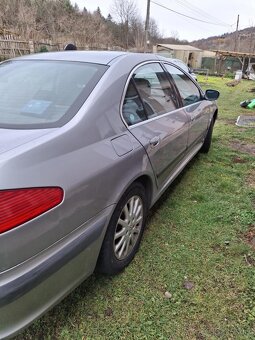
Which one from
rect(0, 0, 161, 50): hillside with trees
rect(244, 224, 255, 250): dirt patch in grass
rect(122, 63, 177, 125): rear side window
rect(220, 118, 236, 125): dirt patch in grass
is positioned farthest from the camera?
rect(0, 0, 161, 50): hillside with trees

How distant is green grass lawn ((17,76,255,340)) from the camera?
187 centimetres

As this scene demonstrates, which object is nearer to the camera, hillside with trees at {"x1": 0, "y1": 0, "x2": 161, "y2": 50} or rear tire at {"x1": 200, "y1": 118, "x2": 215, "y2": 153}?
rear tire at {"x1": 200, "y1": 118, "x2": 215, "y2": 153}

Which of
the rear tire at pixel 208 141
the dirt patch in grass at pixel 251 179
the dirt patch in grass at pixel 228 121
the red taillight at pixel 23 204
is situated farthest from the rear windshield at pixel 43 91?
the dirt patch in grass at pixel 228 121

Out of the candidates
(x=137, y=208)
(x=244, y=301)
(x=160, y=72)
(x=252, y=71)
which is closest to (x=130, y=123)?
(x=137, y=208)

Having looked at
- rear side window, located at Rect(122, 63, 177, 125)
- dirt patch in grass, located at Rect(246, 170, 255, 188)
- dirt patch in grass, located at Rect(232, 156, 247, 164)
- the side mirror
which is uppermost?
rear side window, located at Rect(122, 63, 177, 125)

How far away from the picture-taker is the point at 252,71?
96.8 feet

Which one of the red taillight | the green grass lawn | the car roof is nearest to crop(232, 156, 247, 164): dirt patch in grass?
the green grass lawn

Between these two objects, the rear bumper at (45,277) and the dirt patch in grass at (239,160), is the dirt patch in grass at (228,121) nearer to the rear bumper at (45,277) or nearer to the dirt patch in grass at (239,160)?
the dirt patch in grass at (239,160)

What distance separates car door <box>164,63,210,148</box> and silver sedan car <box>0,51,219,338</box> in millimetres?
549

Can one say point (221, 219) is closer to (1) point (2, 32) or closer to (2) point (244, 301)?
(2) point (244, 301)

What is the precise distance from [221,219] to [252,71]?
30298 millimetres

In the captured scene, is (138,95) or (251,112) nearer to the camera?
(138,95)

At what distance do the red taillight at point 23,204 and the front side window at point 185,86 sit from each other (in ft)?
7.68

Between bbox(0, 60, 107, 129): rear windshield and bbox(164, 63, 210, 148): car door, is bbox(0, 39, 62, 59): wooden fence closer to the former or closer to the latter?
bbox(164, 63, 210, 148): car door
